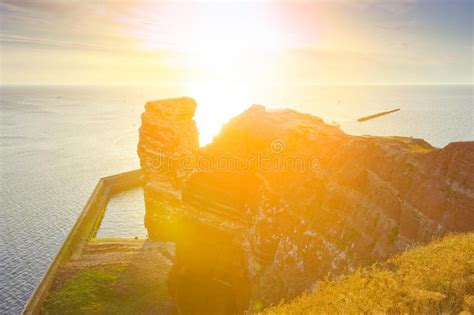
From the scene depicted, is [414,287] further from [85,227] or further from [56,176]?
[56,176]

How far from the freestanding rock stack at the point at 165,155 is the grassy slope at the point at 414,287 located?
44.2 m

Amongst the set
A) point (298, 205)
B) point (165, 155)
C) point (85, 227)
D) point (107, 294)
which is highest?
point (165, 155)

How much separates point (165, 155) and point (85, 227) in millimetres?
24403

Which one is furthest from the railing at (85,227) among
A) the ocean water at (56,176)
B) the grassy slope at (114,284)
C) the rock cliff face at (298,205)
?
the rock cliff face at (298,205)

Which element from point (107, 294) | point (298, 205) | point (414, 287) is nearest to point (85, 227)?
point (107, 294)

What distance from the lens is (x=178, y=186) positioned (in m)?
56.6

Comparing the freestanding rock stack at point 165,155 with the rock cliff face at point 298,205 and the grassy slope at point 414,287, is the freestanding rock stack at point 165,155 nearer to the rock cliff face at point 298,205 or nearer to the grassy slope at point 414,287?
the rock cliff face at point 298,205

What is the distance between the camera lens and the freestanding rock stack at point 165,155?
56.3 m

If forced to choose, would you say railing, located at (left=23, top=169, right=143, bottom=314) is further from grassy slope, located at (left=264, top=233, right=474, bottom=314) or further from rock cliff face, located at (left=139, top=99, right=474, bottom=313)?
grassy slope, located at (left=264, top=233, right=474, bottom=314)

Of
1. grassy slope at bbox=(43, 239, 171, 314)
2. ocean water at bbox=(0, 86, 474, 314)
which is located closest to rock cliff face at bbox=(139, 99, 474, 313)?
grassy slope at bbox=(43, 239, 171, 314)

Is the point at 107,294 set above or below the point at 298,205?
below

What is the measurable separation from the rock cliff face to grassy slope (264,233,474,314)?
10.8 ft

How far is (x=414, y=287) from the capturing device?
33.4 ft

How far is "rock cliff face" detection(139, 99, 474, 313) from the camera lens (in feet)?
54.0
